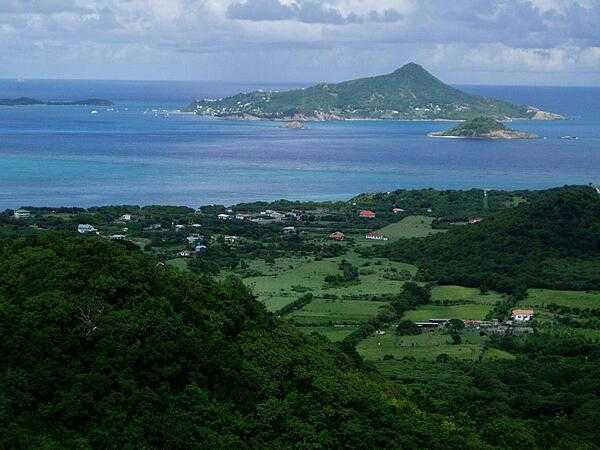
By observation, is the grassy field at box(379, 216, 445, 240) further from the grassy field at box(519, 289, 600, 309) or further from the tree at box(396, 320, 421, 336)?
the tree at box(396, 320, 421, 336)

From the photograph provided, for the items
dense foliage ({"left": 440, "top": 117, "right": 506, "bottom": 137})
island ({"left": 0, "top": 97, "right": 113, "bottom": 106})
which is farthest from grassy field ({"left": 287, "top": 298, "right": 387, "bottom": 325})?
island ({"left": 0, "top": 97, "right": 113, "bottom": 106})

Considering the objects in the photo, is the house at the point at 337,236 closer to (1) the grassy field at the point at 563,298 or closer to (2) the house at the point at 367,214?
(2) the house at the point at 367,214

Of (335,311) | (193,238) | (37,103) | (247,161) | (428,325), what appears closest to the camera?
(428,325)

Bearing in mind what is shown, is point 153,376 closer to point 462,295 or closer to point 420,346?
point 420,346

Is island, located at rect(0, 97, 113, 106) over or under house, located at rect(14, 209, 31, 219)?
over

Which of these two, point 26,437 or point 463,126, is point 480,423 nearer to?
point 26,437

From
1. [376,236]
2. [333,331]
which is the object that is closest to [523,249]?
[376,236]

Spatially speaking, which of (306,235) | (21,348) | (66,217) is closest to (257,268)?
(306,235)
